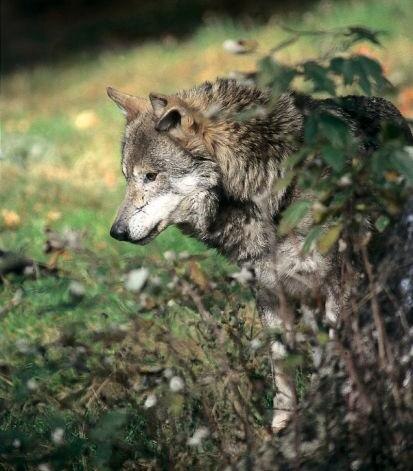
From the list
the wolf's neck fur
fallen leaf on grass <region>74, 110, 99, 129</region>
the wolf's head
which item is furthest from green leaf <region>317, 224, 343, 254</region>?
fallen leaf on grass <region>74, 110, 99, 129</region>

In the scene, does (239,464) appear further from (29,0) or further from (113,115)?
(29,0)

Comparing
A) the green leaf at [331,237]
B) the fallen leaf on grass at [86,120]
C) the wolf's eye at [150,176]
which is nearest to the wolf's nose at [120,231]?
the wolf's eye at [150,176]

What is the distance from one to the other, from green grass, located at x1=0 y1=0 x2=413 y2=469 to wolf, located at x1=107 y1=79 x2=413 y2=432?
0.81ft

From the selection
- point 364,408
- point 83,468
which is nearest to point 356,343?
point 364,408

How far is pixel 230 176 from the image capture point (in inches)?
192

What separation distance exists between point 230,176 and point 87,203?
4509 millimetres

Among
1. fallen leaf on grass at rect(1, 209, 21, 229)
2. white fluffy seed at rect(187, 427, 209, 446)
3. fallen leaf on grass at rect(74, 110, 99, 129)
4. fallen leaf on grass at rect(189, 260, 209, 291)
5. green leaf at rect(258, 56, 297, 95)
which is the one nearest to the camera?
green leaf at rect(258, 56, 297, 95)

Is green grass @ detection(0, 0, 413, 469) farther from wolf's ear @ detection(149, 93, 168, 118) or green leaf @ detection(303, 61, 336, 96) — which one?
wolf's ear @ detection(149, 93, 168, 118)

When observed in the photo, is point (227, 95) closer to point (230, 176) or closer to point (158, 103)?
point (158, 103)

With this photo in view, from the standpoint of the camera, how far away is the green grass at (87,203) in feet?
12.0

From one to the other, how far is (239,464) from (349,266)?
2.50ft

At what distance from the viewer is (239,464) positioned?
343 cm

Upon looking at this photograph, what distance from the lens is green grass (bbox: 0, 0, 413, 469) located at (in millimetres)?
3668

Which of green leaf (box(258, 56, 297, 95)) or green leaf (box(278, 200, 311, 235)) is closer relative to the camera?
Answer: green leaf (box(258, 56, 297, 95))
